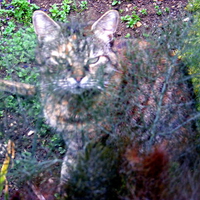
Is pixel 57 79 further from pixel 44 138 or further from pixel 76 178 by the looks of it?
pixel 44 138

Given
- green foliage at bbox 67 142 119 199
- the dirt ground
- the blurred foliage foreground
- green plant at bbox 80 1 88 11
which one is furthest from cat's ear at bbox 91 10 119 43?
green plant at bbox 80 1 88 11

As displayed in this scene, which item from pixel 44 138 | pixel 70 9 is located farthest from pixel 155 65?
pixel 70 9

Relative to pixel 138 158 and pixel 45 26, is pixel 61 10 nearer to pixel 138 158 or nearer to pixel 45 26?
pixel 45 26

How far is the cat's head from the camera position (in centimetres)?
184

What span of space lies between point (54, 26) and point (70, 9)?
2.00 m

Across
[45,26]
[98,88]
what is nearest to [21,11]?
[45,26]

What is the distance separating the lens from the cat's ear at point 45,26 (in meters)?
2.36

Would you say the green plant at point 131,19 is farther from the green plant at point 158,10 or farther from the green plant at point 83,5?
the green plant at point 83,5

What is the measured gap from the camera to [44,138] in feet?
10.3

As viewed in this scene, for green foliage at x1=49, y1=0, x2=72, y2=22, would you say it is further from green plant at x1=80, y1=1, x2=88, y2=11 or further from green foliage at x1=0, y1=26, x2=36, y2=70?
green foliage at x1=0, y1=26, x2=36, y2=70

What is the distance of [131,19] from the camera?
4203mm

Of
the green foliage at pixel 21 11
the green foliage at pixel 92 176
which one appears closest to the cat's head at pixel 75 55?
the green foliage at pixel 92 176

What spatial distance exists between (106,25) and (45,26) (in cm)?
52

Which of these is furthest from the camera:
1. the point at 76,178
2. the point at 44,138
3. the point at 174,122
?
the point at 44,138
